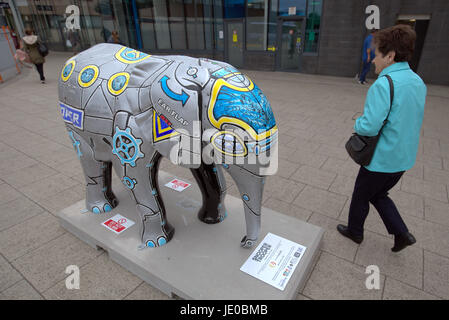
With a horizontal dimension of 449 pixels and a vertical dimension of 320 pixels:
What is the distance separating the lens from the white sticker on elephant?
1.99m

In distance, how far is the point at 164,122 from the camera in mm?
1706

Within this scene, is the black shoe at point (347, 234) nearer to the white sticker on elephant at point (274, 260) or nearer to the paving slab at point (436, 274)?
the paving slab at point (436, 274)

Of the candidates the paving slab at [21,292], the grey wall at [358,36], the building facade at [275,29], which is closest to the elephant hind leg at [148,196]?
the paving slab at [21,292]

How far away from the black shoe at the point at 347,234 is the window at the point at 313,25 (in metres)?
9.22

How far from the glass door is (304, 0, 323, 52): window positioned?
0.70ft

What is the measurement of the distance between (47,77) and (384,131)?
39.5ft

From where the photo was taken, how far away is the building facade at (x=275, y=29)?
28.1 feet

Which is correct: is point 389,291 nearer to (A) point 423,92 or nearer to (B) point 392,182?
(B) point 392,182

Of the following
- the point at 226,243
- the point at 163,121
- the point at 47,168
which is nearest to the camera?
the point at 163,121

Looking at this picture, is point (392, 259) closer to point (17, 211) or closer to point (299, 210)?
point (299, 210)

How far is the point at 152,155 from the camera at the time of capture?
6.22 ft

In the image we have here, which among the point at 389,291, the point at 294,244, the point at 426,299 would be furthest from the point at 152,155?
the point at 426,299

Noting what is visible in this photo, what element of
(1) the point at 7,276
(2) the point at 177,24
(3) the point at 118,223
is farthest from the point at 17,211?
(2) the point at 177,24

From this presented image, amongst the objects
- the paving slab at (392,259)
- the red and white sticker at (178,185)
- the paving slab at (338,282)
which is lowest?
the paving slab at (392,259)
